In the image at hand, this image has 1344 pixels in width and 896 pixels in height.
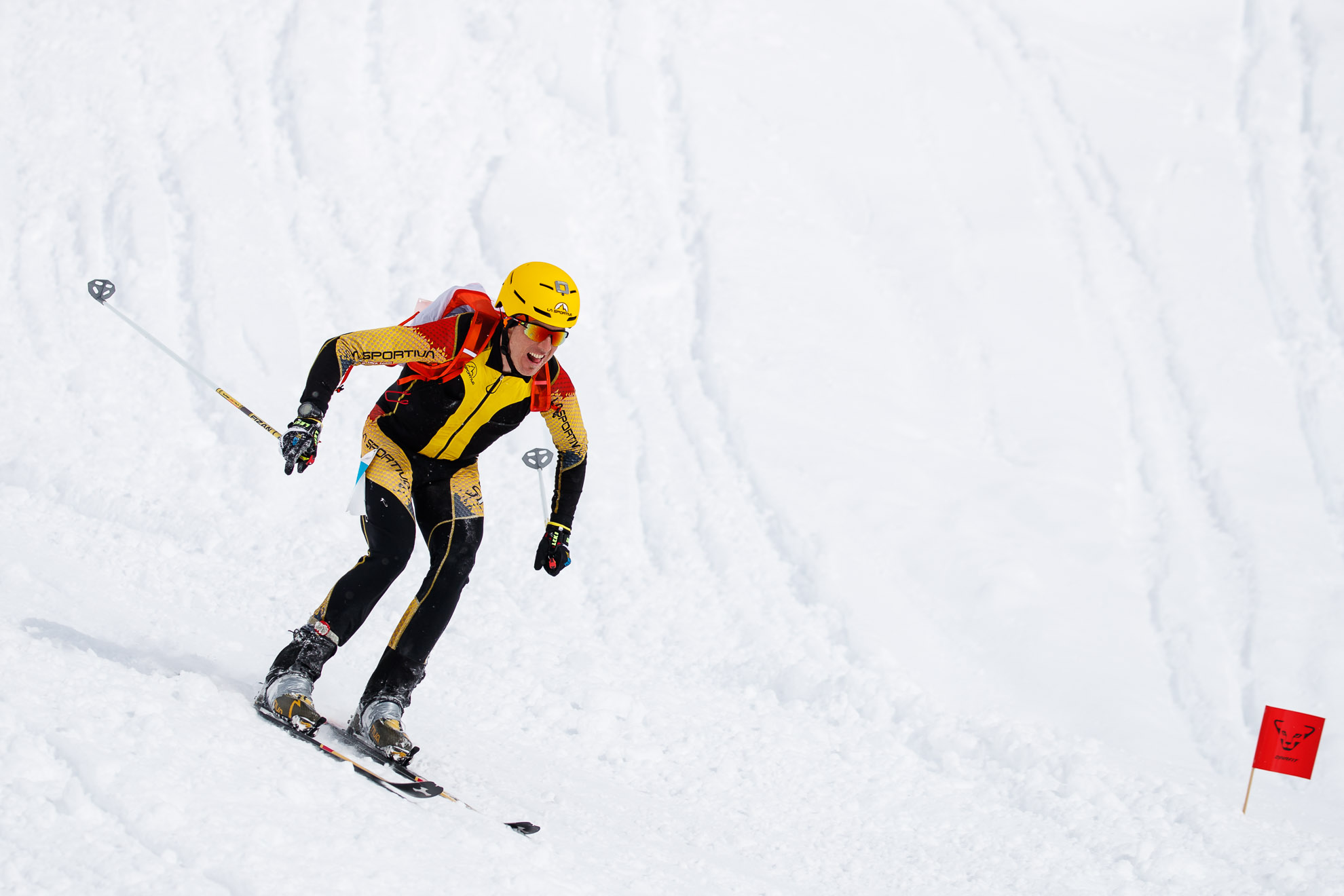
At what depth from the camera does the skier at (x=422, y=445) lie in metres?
4.45

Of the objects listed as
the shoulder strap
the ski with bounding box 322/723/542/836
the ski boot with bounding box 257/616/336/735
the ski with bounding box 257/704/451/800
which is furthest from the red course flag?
the ski boot with bounding box 257/616/336/735

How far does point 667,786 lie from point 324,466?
4209 mm

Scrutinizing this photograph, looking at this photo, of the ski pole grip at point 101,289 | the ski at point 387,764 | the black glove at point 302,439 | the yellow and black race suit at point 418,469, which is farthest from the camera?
the ski pole grip at point 101,289

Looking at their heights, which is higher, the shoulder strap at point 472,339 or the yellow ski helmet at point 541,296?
the yellow ski helmet at point 541,296

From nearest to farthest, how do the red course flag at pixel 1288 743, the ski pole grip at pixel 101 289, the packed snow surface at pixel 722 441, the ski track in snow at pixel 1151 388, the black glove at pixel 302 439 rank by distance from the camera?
the black glove at pixel 302 439 → the packed snow surface at pixel 722 441 → the red course flag at pixel 1288 743 → the ski pole grip at pixel 101 289 → the ski track in snow at pixel 1151 388

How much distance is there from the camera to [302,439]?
4363 millimetres

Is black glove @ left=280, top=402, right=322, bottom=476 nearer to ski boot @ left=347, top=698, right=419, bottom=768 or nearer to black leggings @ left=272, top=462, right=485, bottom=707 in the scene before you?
black leggings @ left=272, top=462, right=485, bottom=707

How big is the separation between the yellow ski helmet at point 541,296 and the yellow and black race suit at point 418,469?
0.66 ft

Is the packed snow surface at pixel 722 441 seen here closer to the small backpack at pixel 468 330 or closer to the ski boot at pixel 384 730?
the ski boot at pixel 384 730

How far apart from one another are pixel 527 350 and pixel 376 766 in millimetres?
1743

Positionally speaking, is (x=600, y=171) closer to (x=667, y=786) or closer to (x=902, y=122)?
(x=902, y=122)

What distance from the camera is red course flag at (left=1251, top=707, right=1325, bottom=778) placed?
19.3ft

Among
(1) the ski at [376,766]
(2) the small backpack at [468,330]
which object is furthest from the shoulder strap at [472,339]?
(1) the ski at [376,766]

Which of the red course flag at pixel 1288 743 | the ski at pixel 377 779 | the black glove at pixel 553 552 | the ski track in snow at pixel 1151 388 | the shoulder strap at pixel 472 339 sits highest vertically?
the ski track in snow at pixel 1151 388
